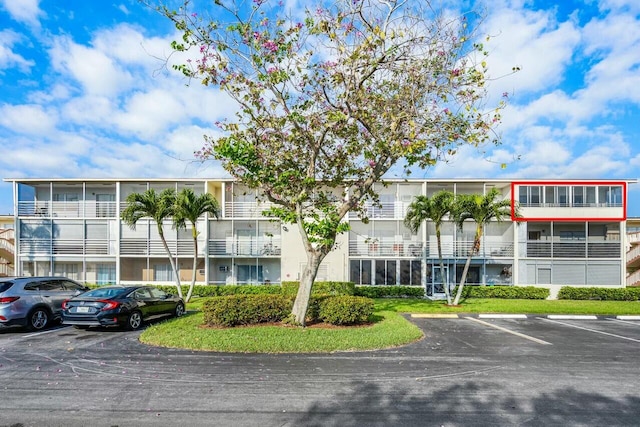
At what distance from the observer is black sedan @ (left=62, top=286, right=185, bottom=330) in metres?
11.1

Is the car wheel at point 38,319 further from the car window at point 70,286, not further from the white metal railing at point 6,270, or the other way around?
the white metal railing at point 6,270

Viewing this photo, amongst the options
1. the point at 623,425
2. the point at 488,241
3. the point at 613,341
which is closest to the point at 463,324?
the point at 613,341

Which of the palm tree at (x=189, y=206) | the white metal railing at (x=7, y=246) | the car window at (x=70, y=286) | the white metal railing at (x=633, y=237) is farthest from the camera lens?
the white metal railing at (x=633, y=237)

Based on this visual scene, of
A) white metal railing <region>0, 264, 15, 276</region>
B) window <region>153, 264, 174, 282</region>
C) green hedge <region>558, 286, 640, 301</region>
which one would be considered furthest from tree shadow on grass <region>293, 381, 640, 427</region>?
white metal railing <region>0, 264, 15, 276</region>

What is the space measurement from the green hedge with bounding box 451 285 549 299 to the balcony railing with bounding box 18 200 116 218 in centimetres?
2286

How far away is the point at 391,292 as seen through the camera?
2306 centimetres

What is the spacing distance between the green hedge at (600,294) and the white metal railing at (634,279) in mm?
5327

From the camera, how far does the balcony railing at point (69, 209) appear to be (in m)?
26.2

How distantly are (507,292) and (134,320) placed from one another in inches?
802

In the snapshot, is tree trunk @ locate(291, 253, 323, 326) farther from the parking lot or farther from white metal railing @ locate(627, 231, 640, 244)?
white metal railing @ locate(627, 231, 640, 244)

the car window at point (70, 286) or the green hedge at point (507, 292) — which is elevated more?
the car window at point (70, 286)

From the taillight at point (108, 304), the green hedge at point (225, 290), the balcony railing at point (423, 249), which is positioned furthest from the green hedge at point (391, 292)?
the taillight at point (108, 304)

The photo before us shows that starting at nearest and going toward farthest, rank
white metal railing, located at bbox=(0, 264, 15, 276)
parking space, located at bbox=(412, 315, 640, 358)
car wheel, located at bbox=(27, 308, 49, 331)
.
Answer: parking space, located at bbox=(412, 315, 640, 358), car wheel, located at bbox=(27, 308, 49, 331), white metal railing, located at bbox=(0, 264, 15, 276)

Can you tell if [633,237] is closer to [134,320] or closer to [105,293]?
[134,320]
